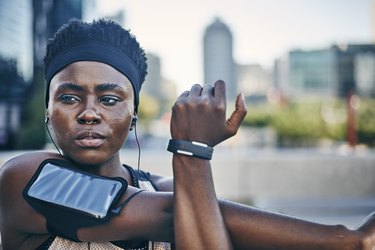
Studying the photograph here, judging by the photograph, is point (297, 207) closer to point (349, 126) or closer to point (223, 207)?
point (349, 126)

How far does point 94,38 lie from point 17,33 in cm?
1657

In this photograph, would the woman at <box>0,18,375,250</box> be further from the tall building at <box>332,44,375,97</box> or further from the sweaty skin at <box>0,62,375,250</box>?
the tall building at <box>332,44,375,97</box>

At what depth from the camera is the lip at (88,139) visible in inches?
61.7

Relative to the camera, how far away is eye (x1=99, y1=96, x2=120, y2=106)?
1.61 meters

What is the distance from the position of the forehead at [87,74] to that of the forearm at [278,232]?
0.56 m

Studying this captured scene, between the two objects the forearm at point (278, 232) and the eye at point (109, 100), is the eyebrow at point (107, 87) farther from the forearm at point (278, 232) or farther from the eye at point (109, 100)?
the forearm at point (278, 232)

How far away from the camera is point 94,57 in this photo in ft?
5.27

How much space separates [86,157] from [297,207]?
7.06 m

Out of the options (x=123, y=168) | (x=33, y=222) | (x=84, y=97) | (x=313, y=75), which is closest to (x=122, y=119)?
(x=84, y=97)

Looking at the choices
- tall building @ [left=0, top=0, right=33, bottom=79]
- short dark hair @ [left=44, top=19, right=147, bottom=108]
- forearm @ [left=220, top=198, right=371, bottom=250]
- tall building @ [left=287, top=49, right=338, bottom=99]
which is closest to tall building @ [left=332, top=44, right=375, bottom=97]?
tall building @ [left=287, top=49, right=338, bottom=99]

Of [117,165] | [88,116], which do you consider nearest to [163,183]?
[117,165]

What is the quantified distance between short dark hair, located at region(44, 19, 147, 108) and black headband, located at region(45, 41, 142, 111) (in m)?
0.02

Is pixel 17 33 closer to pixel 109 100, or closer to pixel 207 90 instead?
pixel 109 100

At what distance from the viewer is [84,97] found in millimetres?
1600
